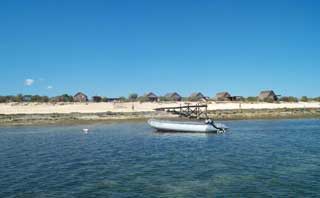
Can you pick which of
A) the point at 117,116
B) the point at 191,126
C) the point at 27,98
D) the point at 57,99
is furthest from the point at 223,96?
the point at 191,126

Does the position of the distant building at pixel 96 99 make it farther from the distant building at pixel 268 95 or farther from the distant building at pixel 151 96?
the distant building at pixel 268 95

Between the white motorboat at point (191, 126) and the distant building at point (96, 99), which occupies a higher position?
the distant building at point (96, 99)

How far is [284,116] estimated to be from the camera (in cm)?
7662

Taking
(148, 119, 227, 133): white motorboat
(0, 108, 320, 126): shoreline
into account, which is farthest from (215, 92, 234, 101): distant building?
(148, 119, 227, 133): white motorboat

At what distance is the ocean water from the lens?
60.3 feet

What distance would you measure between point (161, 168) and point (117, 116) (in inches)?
1881

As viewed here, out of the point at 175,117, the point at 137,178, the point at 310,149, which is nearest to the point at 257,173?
the point at 137,178

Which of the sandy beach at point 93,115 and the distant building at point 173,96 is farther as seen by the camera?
the distant building at point 173,96

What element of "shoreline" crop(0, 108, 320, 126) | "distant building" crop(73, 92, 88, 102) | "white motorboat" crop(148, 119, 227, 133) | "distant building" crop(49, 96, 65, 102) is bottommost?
"white motorboat" crop(148, 119, 227, 133)

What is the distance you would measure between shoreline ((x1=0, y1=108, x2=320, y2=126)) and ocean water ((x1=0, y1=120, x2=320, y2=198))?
1023 inches

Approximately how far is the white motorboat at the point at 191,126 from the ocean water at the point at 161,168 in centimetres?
862

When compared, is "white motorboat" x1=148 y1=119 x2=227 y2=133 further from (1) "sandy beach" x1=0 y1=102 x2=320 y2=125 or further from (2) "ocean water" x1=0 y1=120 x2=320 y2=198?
(1) "sandy beach" x1=0 y1=102 x2=320 y2=125

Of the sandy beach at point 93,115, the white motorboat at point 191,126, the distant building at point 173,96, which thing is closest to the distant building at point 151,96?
the distant building at point 173,96

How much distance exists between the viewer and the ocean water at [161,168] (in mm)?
18375
